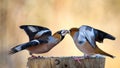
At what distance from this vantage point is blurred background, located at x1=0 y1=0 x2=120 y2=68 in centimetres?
178

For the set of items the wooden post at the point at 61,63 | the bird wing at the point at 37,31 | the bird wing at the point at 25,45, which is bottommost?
the wooden post at the point at 61,63

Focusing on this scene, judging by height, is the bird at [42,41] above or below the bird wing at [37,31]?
below

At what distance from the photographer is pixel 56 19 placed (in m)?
1.86

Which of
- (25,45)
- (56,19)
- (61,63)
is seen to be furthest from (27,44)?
(56,19)

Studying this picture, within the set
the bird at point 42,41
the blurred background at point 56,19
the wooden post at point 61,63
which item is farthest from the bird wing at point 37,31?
the blurred background at point 56,19

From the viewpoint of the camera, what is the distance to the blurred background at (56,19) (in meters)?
1.78

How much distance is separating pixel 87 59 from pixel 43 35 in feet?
0.63

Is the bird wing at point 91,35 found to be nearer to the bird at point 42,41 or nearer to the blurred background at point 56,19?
the bird at point 42,41

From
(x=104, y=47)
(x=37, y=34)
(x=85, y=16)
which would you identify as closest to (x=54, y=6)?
(x=85, y=16)

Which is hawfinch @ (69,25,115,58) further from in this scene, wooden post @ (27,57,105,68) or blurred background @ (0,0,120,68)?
blurred background @ (0,0,120,68)

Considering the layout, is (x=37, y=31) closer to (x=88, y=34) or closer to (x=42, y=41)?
(x=42, y=41)

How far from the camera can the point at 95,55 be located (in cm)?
124

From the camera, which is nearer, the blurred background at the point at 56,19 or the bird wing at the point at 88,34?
the bird wing at the point at 88,34

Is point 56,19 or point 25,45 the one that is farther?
point 56,19
